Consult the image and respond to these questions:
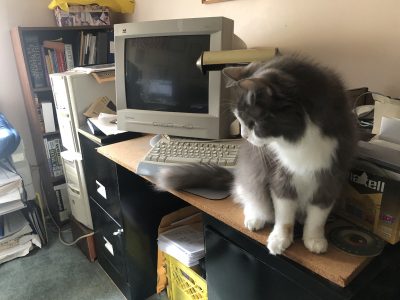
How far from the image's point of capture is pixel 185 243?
1375 mm

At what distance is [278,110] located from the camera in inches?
23.5

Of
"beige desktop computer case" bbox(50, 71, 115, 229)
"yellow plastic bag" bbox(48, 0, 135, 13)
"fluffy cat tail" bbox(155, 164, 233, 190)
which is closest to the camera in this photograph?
"fluffy cat tail" bbox(155, 164, 233, 190)

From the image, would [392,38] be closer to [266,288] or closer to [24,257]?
[266,288]

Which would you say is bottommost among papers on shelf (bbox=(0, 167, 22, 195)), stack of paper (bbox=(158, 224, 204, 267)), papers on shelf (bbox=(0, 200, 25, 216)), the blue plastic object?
papers on shelf (bbox=(0, 200, 25, 216))

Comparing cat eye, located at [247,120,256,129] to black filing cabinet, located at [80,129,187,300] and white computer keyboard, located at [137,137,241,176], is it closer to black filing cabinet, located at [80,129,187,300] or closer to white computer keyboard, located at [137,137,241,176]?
white computer keyboard, located at [137,137,241,176]

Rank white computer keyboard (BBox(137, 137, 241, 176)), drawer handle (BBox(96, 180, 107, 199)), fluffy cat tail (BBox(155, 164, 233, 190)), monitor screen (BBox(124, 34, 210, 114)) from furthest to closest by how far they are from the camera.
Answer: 1. drawer handle (BBox(96, 180, 107, 199))
2. monitor screen (BBox(124, 34, 210, 114))
3. white computer keyboard (BBox(137, 137, 241, 176))
4. fluffy cat tail (BBox(155, 164, 233, 190))

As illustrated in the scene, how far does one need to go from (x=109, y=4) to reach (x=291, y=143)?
1.89 meters

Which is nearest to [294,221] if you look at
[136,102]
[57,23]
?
[136,102]

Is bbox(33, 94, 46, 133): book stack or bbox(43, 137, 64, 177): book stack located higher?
bbox(33, 94, 46, 133): book stack

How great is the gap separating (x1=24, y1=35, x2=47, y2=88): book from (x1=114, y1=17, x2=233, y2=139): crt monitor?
3.23 feet

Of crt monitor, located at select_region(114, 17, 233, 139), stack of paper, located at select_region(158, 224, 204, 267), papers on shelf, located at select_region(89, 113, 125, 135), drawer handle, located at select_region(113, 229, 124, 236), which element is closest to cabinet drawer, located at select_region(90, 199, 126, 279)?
drawer handle, located at select_region(113, 229, 124, 236)

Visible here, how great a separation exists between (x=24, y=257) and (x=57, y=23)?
154cm

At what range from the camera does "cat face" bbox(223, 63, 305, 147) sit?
582 mm

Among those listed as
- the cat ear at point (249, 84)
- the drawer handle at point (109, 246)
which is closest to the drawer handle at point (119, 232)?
the drawer handle at point (109, 246)
